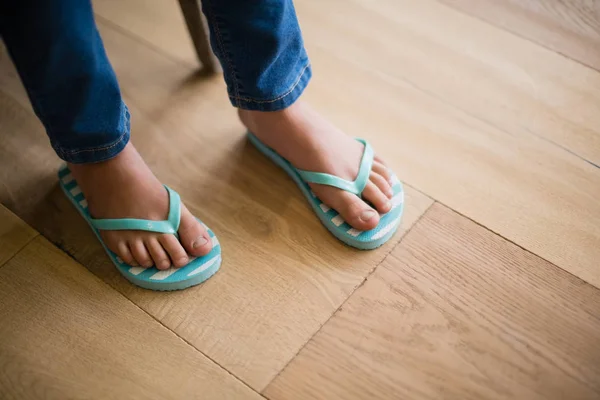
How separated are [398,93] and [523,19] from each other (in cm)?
31

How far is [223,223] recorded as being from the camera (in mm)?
798

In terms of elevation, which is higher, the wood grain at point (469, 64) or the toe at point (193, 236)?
the wood grain at point (469, 64)

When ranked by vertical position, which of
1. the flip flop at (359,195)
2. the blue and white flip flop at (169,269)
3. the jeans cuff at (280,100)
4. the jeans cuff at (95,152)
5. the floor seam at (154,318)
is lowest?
the floor seam at (154,318)

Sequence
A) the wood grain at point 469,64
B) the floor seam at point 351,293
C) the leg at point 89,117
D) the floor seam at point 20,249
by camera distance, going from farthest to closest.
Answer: the wood grain at point 469,64
the floor seam at point 20,249
the floor seam at point 351,293
the leg at point 89,117

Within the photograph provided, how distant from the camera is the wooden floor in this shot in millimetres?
667

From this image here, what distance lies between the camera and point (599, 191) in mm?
808

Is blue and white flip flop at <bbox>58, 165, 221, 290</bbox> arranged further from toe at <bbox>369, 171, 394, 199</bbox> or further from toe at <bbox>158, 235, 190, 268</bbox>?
toe at <bbox>369, 171, 394, 199</bbox>

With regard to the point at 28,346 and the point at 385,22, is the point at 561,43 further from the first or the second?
the point at 28,346

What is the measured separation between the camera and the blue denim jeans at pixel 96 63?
22.3 inches

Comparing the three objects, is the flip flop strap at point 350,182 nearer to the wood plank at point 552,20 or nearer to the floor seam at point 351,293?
the floor seam at point 351,293

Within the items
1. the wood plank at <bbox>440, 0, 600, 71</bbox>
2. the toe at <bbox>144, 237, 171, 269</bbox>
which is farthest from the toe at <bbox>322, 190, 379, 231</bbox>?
the wood plank at <bbox>440, 0, 600, 71</bbox>

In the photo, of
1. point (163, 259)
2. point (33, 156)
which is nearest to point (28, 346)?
point (163, 259)

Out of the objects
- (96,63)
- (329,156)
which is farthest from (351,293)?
(96,63)

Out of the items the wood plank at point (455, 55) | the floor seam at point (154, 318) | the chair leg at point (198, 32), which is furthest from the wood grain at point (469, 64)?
the floor seam at point (154, 318)
